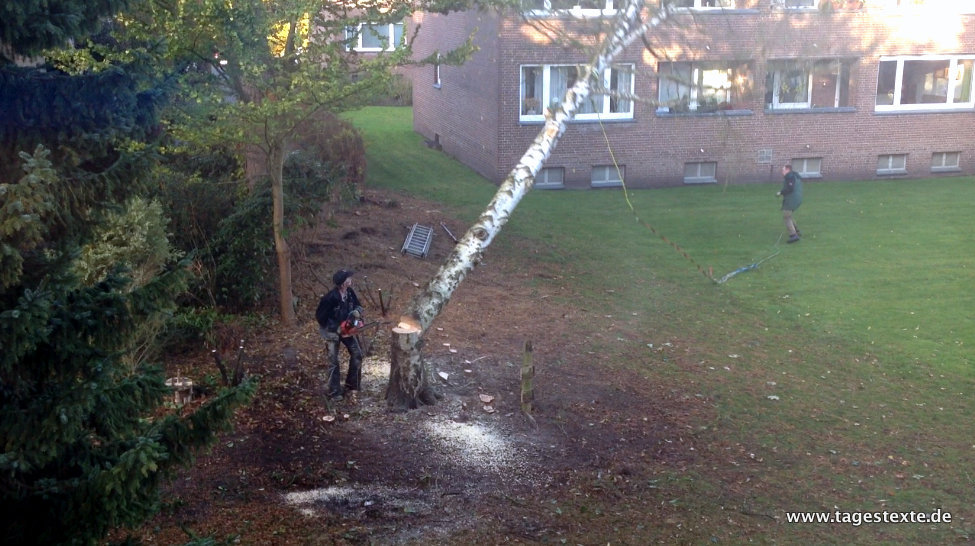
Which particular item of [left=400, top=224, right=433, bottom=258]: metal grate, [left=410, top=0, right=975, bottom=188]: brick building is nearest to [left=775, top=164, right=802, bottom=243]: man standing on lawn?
[left=410, top=0, right=975, bottom=188]: brick building

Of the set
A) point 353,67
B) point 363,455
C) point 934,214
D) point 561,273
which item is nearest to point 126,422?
point 363,455

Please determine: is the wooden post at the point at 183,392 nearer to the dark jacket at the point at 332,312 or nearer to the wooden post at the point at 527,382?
the dark jacket at the point at 332,312

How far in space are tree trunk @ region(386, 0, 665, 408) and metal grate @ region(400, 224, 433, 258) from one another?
659cm

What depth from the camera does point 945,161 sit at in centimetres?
2695

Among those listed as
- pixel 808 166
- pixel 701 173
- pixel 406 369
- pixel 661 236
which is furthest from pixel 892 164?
pixel 406 369

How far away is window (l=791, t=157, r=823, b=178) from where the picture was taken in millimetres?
26109

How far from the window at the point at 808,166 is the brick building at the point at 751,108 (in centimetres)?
5

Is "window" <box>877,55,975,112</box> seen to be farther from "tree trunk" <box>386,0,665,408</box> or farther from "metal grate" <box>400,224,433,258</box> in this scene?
"tree trunk" <box>386,0,665,408</box>

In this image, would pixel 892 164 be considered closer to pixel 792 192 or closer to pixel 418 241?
pixel 792 192

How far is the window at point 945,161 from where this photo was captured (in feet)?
88.0

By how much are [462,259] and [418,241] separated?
720 cm

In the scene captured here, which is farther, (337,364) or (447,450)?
(337,364)

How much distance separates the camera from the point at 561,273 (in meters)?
16.6

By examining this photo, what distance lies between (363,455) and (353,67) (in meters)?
5.46
